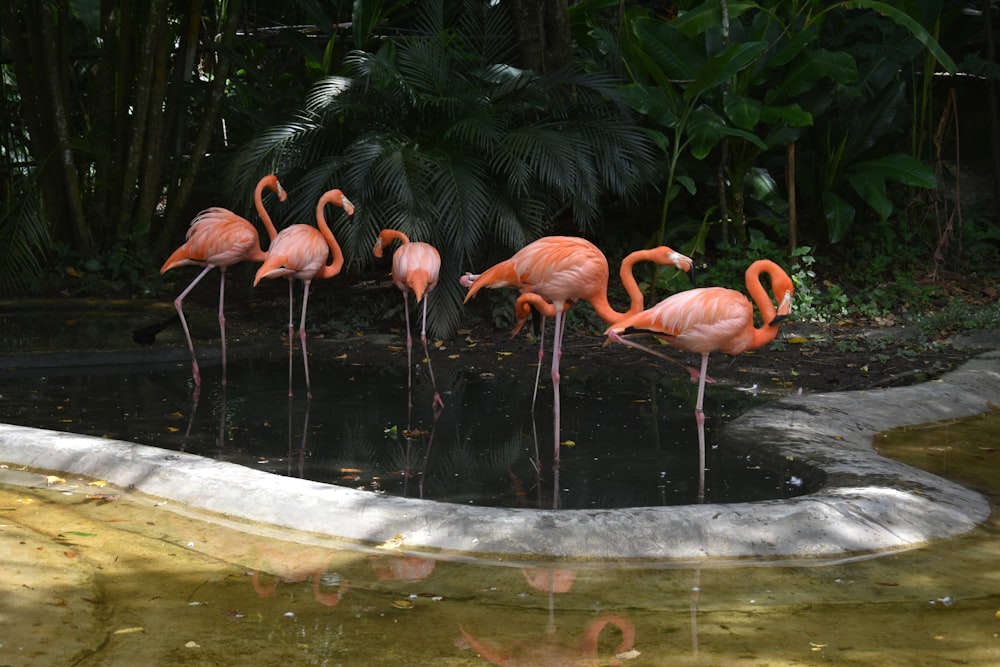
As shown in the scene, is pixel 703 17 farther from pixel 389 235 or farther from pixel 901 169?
pixel 389 235

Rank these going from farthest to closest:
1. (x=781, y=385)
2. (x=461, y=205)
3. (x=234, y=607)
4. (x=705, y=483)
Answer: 1. (x=461, y=205)
2. (x=781, y=385)
3. (x=705, y=483)
4. (x=234, y=607)

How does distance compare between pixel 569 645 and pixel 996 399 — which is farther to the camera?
pixel 996 399

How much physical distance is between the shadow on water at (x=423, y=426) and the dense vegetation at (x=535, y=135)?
149cm

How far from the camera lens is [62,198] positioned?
34.2ft

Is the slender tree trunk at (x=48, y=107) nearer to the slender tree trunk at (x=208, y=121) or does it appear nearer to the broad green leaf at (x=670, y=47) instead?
the slender tree trunk at (x=208, y=121)

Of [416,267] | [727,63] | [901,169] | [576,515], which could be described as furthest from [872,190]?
[576,515]

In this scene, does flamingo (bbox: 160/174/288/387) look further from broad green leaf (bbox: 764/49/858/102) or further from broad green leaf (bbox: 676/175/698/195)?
broad green leaf (bbox: 764/49/858/102)

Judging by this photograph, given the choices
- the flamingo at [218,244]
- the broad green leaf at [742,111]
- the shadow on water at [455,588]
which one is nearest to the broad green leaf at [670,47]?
the broad green leaf at [742,111]

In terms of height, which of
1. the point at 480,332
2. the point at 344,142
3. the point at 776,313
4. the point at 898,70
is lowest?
the point at 480,332

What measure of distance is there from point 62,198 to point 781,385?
23.4ft

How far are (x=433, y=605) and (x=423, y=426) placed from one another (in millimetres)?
2600

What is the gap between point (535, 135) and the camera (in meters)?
8.05

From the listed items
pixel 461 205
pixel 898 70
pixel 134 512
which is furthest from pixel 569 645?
pixel 898 70

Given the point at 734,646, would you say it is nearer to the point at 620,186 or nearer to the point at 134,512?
the point at 134,512
